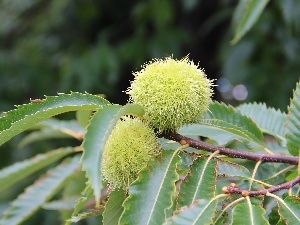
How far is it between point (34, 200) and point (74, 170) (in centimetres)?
13

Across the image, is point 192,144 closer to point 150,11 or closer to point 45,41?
point 150,11

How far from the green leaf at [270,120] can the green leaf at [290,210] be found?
0.36 meters

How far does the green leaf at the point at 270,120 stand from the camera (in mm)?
1188

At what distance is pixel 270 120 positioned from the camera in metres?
1.21

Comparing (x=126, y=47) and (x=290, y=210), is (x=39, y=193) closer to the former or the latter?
(x=290, y=210)

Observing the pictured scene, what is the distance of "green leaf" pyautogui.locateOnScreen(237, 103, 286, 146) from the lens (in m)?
1.19

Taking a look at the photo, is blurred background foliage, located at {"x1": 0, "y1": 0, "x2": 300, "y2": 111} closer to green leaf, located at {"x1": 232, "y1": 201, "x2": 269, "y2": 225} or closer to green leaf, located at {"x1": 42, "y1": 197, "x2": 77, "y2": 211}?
green leaf, located at {"x1": 42, "y1": 197, "x2": 77, "y2": 211}

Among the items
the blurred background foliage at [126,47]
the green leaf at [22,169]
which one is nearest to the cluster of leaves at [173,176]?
the green leaf at [22,169]

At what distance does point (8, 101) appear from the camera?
318cm

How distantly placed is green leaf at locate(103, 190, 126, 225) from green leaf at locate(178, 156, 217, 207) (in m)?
0.10

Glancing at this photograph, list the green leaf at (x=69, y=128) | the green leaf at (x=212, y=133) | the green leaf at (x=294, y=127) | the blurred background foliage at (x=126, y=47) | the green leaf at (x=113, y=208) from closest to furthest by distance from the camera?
1. the green leaf at (x=113, y=208)
2. the green leaf at (x=294, y=127)
3. the green leaf at (x=212, y=133)
4. the green leaf at (x=69, y=128)
5. the blurred background foliage at (x=126, y=47)

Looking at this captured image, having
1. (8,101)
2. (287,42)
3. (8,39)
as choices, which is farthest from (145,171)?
(8,39)

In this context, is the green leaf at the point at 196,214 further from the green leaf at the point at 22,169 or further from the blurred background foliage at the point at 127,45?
the blurred background foliage at the point at 127,45

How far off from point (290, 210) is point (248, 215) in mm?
84
